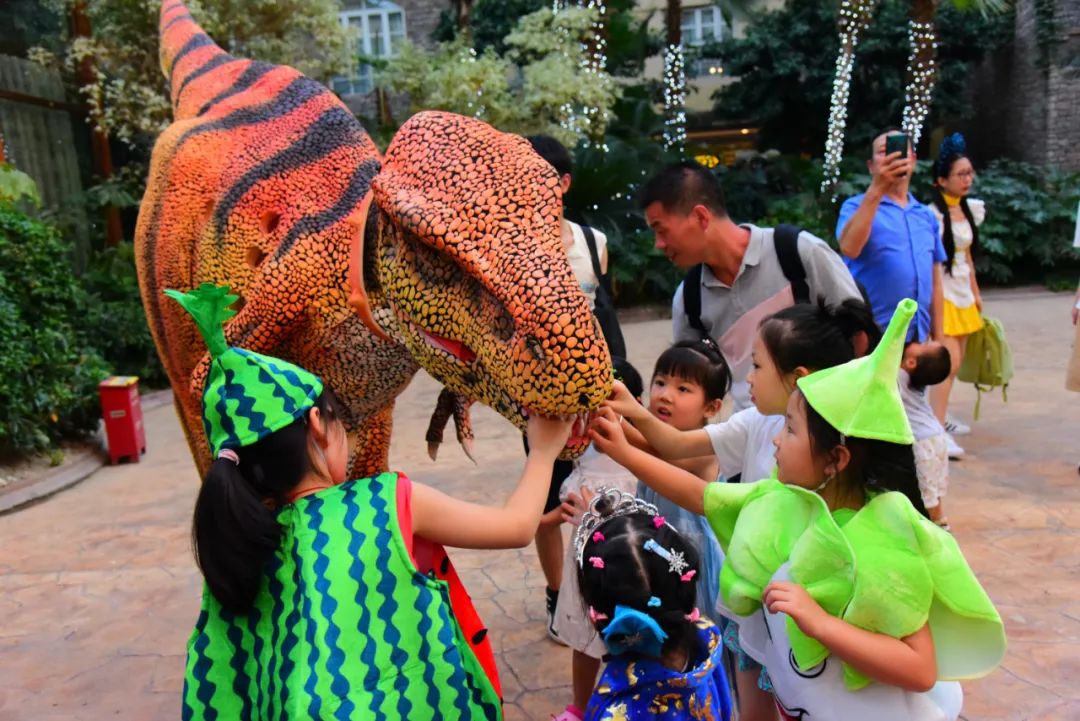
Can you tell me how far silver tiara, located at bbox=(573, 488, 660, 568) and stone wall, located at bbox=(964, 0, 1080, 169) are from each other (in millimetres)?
16915

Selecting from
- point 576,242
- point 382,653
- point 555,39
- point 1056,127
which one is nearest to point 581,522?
point 382,653

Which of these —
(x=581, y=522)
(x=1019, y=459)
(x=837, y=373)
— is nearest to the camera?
(x=837, y=373)

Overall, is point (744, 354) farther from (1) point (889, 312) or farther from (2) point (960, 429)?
(2) point (960, 429)

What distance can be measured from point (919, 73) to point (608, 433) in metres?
14.9

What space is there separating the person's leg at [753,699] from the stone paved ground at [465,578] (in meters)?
0.79

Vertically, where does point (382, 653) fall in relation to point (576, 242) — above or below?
below

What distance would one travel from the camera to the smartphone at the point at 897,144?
3.20 meters

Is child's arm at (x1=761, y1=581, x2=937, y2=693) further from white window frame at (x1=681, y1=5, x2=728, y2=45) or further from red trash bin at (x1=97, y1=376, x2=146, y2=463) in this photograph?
white window frame at (x1=681, y1=5, x2=728, y2=45)

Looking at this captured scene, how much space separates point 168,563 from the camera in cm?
467

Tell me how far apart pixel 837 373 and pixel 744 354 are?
126 centimetres

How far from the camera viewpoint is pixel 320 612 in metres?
1.43

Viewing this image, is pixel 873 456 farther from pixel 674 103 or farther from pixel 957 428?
pixel 674 103

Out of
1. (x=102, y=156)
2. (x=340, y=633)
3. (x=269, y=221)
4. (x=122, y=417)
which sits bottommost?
(x=122, y=417)

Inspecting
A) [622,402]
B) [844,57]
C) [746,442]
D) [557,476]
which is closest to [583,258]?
[557,476]
